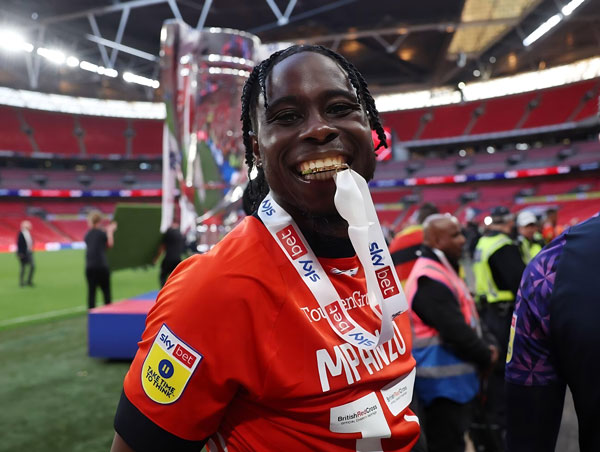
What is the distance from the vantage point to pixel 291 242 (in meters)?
0.98

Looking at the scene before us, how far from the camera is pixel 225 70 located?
5.71 m

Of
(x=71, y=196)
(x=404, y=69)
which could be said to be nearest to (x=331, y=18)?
(x=404, y=69)

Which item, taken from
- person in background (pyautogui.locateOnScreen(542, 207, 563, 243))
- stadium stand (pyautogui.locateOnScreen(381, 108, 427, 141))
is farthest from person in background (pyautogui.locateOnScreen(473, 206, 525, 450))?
stadium stand (pyautogui.locateOnScreen(381, 108, 427, 141))

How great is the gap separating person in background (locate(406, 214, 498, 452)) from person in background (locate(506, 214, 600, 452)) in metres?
1.21

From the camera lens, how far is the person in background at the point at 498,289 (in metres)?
3.38

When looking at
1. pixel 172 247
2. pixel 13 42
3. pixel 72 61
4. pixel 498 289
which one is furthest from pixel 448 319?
pixel 13 42

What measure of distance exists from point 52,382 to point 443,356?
11.8 feet

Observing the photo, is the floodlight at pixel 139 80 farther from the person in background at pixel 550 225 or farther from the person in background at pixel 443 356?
the person in background at pixel 443 356

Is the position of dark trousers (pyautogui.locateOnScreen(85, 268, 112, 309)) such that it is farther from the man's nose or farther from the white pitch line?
the man's nose

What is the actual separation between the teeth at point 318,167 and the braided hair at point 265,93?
17cm

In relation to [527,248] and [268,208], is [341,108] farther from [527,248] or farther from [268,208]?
[527,248]

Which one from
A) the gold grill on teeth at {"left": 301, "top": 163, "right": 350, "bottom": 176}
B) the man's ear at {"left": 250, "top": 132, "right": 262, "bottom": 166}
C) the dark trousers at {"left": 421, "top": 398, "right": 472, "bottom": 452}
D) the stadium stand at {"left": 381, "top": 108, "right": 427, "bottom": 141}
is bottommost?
the dark trousers at {"left": 421, "top": 398, "right": 472, "bottom": 452}

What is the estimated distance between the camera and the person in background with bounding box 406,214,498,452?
229cm

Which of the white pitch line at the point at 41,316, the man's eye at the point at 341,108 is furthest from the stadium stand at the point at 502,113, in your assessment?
the man's eye at the point at 341,108
